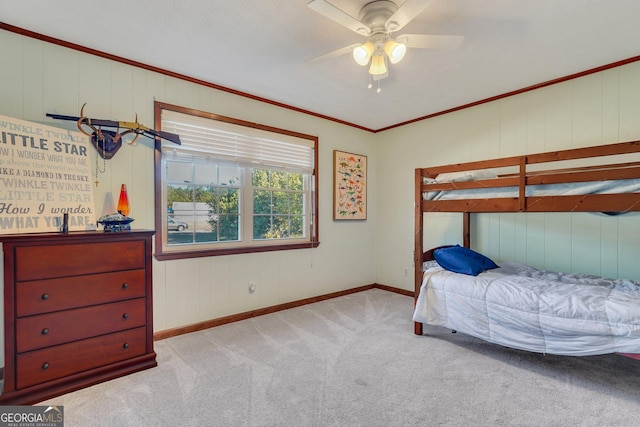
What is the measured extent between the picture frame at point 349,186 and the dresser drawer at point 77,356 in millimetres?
2663

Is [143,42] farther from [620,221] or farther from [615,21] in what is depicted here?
[620,221]

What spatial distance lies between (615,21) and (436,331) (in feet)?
9.04

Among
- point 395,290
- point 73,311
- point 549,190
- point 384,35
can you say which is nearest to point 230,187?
point 73,311

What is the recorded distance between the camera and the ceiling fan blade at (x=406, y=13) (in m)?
1.51

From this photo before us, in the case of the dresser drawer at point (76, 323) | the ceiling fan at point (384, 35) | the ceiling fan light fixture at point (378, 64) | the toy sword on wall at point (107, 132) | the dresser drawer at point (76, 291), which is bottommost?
the dresser drawer at point (76, 323)

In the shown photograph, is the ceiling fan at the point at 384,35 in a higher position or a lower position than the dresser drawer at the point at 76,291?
higher

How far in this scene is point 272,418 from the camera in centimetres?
165

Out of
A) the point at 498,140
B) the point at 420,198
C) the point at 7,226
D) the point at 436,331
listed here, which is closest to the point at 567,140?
the point at 498,140

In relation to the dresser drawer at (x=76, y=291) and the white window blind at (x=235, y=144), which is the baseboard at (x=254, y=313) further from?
the white window blind at (x=235, y=144)

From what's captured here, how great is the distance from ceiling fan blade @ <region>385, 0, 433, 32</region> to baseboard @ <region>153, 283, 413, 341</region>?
9.56 ft

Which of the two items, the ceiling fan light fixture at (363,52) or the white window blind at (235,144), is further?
the white window blind at (235,144)

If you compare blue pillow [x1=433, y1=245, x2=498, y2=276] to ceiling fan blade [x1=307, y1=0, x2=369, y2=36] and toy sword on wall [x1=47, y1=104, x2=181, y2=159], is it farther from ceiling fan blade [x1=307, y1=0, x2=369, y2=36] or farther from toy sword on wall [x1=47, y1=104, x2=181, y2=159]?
toy sword on wall [x1=47, y1=104, x2=181, y2=159]

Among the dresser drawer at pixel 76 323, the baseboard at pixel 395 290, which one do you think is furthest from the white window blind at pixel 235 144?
the baseboard at pixel 395 290

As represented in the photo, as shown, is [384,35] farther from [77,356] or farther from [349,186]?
[77,356]
